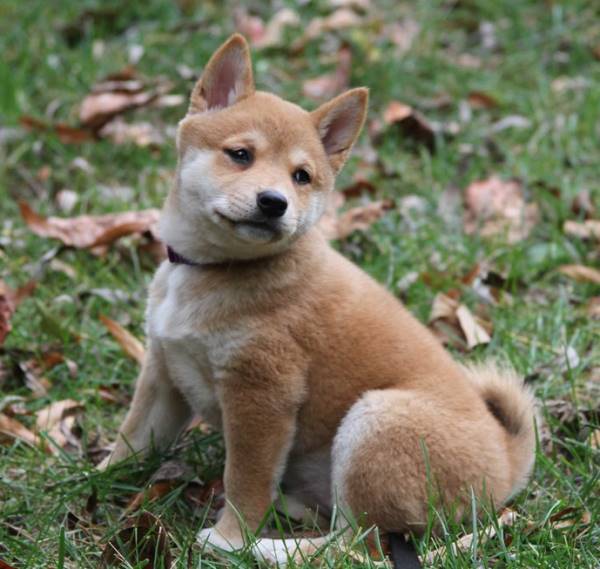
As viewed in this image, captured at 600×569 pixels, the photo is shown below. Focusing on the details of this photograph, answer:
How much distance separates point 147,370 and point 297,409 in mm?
739

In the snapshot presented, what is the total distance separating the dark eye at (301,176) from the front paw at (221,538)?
52.7 inches

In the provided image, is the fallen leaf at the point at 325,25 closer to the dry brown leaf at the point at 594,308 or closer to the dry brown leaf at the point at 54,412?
the dry brown leaf at the point at 594,308

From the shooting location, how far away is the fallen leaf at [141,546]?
3.15 m

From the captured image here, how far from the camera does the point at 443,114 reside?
713 centimetres

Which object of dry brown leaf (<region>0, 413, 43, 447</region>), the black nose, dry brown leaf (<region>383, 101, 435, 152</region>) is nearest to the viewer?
the black nose

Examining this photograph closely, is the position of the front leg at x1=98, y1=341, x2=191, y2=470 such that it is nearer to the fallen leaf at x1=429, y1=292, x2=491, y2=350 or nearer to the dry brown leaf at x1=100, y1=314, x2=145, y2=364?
the dry brown leaf at x1=100, y1=314, x2=145, y2=364

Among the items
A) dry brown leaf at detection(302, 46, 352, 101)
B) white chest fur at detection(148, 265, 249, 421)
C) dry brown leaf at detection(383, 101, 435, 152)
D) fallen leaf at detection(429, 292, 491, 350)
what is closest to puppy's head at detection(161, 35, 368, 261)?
white chest fur at detection(148, 265, 249, 421)

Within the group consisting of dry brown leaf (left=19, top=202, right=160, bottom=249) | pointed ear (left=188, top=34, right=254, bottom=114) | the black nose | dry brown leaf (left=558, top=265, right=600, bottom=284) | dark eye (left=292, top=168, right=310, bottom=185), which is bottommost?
dry brown leaf (left=558, top=265, right=600, bottom=284)

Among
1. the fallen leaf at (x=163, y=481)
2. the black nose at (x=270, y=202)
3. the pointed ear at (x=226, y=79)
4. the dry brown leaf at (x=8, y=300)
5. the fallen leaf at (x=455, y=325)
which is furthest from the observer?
the fallen leaf at (x=455, y=325)

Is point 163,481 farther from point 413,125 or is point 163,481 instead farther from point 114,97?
point 413,125

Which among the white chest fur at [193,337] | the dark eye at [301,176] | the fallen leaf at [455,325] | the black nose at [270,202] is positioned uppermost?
the black nose at [270,202]

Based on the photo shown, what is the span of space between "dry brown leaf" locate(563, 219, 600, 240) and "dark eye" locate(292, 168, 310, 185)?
8.00 ft

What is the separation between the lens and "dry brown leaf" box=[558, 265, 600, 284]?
5230mm

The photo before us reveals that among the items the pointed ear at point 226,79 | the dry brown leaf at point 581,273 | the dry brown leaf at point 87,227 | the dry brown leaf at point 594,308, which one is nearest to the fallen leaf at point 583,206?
the dry brown leaf at point 581,273
